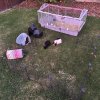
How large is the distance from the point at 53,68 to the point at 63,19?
6.08 feet

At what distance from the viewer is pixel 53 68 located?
624 cm

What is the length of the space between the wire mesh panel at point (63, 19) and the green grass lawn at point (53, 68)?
8.0 inches

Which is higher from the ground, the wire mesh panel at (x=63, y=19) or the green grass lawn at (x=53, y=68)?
the wire mesh panel at (x=63, y=19)

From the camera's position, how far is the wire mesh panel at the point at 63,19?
23.7ft

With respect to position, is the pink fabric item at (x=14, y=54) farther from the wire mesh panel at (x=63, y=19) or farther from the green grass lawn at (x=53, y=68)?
the wire mesh panel at (x=63, y=19)

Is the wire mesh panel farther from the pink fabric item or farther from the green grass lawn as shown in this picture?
the pink fabric item

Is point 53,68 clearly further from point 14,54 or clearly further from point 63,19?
point 63,19

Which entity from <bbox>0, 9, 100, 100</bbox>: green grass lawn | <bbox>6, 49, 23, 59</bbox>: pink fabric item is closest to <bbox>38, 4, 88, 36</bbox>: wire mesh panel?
<bbox>0, 9, 100, 100</bbox>: green grass lawn

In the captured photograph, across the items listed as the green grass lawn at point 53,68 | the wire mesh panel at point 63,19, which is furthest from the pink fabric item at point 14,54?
the wire mesh panel at point 63,19

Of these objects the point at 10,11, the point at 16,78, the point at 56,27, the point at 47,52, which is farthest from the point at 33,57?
the point at 10,11

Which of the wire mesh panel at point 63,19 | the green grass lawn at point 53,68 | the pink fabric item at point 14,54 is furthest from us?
the wire mesh panel at point 63,19

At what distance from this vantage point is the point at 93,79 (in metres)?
5.82

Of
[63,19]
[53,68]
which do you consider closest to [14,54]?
[53,68]

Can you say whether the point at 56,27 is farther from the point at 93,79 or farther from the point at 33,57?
the point at 93,79
